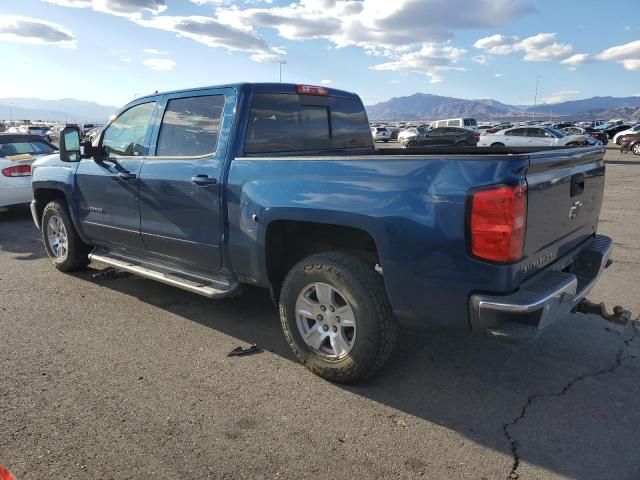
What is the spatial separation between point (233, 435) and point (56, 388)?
1.35 m

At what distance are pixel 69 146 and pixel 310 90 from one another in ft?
8.38

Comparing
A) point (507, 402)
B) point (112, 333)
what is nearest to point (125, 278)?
point (112, 333)

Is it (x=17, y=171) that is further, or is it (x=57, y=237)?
(x=17, y=171)

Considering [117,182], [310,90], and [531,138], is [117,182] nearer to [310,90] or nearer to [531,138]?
[310,90]

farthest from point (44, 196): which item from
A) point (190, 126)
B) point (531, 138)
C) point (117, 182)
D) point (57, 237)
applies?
point (531, 138)

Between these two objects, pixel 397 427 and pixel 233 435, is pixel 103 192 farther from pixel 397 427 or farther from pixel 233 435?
pixel 397 427

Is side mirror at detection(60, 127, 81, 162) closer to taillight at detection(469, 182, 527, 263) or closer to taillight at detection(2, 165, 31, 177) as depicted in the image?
taillight at detection(469, 182, 527, 263)

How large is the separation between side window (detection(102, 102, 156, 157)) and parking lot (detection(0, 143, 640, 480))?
1.50 meters

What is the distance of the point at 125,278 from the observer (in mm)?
5746

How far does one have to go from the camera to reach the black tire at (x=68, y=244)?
221 inches

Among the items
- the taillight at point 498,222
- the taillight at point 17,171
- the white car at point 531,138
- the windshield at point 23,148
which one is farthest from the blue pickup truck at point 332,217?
the white car at point 531,138

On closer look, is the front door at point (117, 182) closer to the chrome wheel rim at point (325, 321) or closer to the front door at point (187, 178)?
the front door at point (187, 178)

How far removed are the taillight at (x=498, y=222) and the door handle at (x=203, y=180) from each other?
200cm

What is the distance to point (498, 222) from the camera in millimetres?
2559
